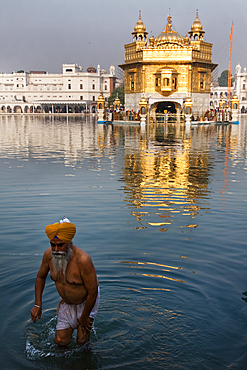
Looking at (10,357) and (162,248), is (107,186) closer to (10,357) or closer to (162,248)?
(162,248)

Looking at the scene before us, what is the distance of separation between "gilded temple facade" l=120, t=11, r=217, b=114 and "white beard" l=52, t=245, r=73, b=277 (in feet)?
143

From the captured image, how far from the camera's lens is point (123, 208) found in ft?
22.7

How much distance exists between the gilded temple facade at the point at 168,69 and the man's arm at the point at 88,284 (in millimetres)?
43577

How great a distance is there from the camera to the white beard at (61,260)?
294 centimetres

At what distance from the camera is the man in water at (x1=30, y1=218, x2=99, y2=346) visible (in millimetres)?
2889

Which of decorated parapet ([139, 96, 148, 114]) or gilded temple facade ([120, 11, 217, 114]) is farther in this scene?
A: gilded temple facade ([120, 11, 217, 114])

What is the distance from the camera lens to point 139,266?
467 centimetres

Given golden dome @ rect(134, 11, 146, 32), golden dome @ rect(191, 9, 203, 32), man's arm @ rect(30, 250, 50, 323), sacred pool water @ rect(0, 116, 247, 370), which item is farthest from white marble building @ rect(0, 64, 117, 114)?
man's arm @ rect(30, 250, 50, 323)

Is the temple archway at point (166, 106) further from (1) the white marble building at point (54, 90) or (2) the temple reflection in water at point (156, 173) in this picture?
(1) the white marble building at point (54, 90)

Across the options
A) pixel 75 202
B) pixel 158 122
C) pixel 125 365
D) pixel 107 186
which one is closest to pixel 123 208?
pixel 75 202

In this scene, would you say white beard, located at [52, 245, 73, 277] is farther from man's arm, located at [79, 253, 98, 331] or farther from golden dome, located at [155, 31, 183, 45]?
golden dome, located at [155, 31, 183, 45]

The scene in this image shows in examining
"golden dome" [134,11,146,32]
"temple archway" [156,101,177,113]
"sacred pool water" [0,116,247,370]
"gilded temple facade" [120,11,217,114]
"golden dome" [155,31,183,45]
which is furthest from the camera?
"golden dome" [134,11,146,32]

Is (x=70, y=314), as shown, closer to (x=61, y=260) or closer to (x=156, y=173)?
(x=61, y=260)

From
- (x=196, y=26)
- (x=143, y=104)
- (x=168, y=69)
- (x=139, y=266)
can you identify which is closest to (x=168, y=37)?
(x=196, y=26)
